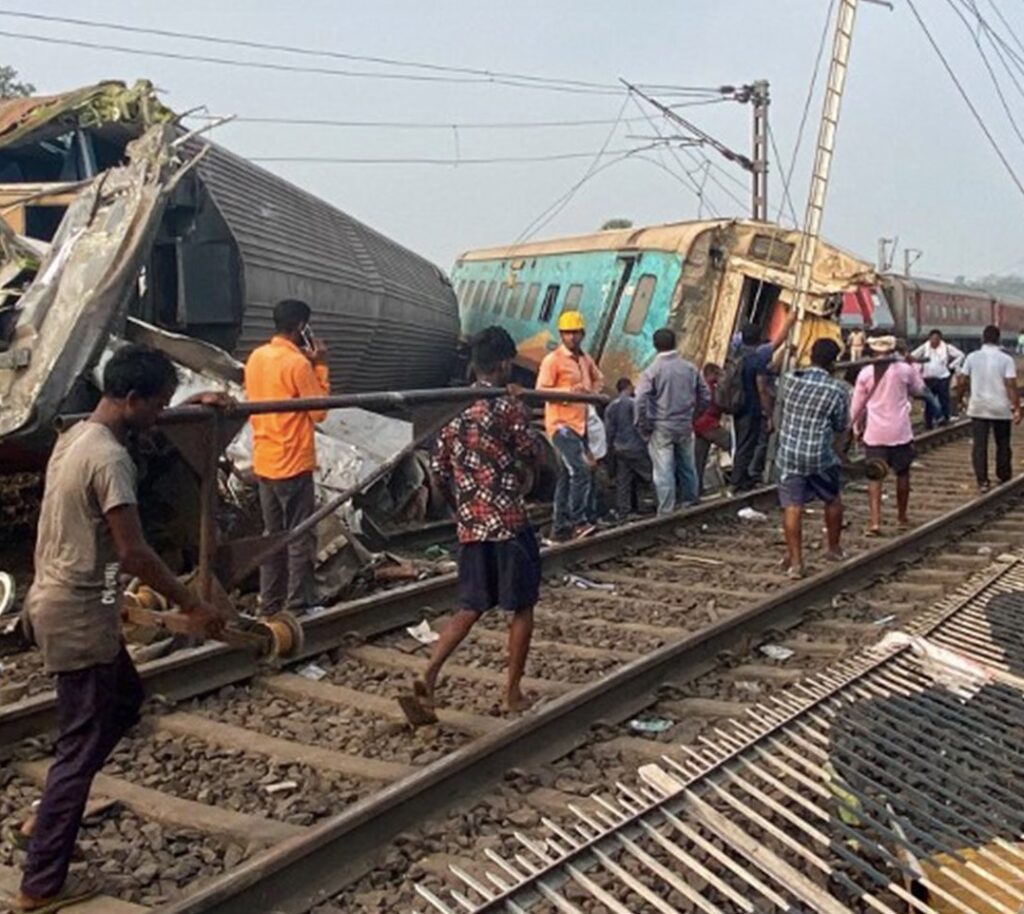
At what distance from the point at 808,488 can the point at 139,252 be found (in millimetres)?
4758

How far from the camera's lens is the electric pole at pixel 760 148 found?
79.2 feet

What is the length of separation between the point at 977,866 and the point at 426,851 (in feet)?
5.68

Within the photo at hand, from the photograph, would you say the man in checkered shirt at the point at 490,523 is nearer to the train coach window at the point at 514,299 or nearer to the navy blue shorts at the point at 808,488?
the navy blue shorts at the point at 808,488

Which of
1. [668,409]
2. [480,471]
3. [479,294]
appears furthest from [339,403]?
[479,294]

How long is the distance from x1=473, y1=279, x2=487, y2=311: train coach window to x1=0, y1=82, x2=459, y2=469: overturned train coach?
22.8 feet

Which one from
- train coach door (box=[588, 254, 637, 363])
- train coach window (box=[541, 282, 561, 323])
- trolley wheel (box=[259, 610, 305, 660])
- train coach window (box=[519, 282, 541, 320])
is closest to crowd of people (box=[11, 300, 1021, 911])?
trolley wheel (box=[259, 610, 305, 660])

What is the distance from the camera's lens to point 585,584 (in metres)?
7.96

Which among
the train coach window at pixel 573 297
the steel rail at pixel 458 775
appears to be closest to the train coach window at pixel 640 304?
the train coach window at pixel 573 297

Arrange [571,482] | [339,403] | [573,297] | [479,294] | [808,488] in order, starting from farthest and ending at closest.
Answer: [479,294], [573,297], [571,482], [808,488], [339,403]

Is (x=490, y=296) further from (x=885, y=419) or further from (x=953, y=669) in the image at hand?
(x=953, y=669)

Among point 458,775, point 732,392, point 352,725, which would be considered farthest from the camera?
point 732,392

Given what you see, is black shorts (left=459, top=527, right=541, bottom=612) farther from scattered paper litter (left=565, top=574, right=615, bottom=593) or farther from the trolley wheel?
scattered paper litter (left=565, top=574, right=615, bottom=593)

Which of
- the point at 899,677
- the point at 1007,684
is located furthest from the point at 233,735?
the point at 1007,684

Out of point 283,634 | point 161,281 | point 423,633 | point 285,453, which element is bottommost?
point 423,633
